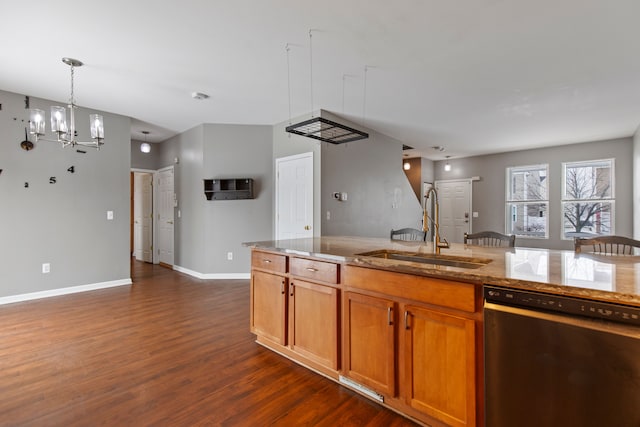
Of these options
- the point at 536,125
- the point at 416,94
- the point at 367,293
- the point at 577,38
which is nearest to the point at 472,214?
the point at 536,125

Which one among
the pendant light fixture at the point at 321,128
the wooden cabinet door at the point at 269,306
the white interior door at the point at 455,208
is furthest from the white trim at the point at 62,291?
the white interior door at the point at 455,208

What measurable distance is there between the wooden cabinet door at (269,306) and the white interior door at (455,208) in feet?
22.7

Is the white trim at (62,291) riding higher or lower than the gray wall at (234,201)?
lower

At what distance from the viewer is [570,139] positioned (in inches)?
243

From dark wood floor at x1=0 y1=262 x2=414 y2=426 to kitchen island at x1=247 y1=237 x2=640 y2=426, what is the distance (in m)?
0.22

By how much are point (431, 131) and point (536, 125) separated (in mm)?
1663

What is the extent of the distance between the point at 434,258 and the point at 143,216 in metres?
7.11

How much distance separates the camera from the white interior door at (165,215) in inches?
247

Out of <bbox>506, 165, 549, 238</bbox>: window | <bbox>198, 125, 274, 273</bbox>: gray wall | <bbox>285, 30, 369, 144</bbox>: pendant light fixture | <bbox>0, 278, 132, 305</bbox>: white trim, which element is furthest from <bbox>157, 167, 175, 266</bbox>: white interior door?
<bbox>506, 165, 549, 238</bbox>: window

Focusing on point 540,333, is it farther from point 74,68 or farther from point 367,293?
point 74,68

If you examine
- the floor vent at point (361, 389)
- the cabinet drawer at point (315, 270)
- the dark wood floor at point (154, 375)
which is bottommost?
the dark wood floor at point (154, 375)

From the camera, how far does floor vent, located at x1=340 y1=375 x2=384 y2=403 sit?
1.85 metres

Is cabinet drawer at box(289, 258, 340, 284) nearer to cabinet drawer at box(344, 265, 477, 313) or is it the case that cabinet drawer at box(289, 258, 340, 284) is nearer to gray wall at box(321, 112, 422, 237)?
cabinet drawer at box(344, 265, 477, 313)

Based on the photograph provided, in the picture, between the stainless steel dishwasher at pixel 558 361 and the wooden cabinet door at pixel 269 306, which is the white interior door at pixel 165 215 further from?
the stainless steel dishwasher at pixel 558 361
